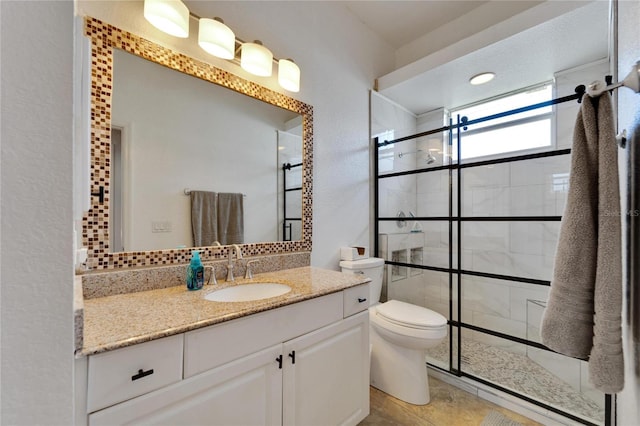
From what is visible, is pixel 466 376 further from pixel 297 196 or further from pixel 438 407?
pixel 297 196

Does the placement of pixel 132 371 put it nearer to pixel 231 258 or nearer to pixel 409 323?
pixel 231 258

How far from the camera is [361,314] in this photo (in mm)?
1447

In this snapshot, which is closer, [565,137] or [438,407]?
[438,407]

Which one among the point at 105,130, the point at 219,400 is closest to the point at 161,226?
the point at 105,130

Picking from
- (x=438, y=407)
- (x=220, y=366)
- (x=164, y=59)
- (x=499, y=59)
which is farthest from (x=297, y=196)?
(x=499, y=59)

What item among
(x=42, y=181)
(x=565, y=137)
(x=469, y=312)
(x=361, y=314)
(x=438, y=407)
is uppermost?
(x=565, y=137)

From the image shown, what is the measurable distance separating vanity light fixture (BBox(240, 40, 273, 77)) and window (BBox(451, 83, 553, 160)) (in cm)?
147

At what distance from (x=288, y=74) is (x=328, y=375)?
1715 millimetres

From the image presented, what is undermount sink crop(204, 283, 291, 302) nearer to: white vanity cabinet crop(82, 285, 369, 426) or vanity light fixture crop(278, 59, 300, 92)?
white vanity cabinet crop(82, 285, 369, 426)

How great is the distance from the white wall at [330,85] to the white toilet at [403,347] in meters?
0.56

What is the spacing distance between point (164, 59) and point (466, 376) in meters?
2.73

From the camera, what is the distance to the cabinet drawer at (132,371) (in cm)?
69

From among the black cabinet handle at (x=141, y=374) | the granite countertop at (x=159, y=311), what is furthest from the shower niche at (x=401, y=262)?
the black cabinet handle at (x=141, y=374)

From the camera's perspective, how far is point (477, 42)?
185 cm
